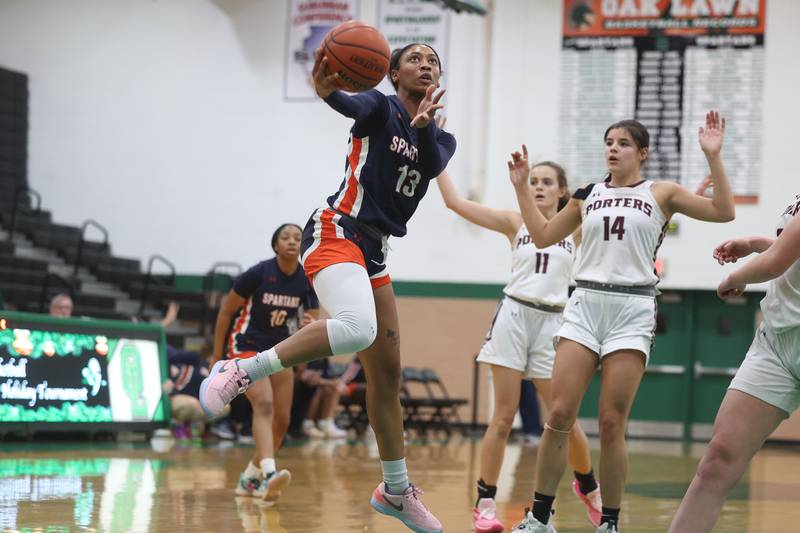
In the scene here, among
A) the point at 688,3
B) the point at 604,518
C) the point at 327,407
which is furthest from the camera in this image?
the point at 688,3

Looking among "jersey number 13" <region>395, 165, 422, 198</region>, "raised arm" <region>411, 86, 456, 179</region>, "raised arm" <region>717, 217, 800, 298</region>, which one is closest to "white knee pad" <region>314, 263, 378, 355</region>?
"jersey number 13" <region>395, 165, 422, 198</region>

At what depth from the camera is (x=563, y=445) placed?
515 centimetres

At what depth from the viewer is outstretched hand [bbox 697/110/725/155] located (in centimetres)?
→ 484

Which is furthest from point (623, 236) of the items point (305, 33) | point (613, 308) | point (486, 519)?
point (305, 33)

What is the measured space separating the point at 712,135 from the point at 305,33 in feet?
46.4

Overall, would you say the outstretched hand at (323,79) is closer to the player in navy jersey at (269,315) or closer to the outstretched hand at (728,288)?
the outstretched hand at (728,288)

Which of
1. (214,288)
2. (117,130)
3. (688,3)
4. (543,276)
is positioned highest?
(688,3)

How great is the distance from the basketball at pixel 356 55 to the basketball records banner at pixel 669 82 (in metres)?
12.6

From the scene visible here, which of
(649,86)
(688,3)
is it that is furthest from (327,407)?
(688,3)

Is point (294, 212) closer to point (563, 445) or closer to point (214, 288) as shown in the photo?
point (214, 288)

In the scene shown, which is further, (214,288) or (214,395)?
(214,288)

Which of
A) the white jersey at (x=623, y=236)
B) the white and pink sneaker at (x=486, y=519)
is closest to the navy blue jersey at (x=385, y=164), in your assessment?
the white jersey at (x=623, y=236)

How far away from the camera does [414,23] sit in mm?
17828

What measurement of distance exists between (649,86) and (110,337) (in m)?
9.45
